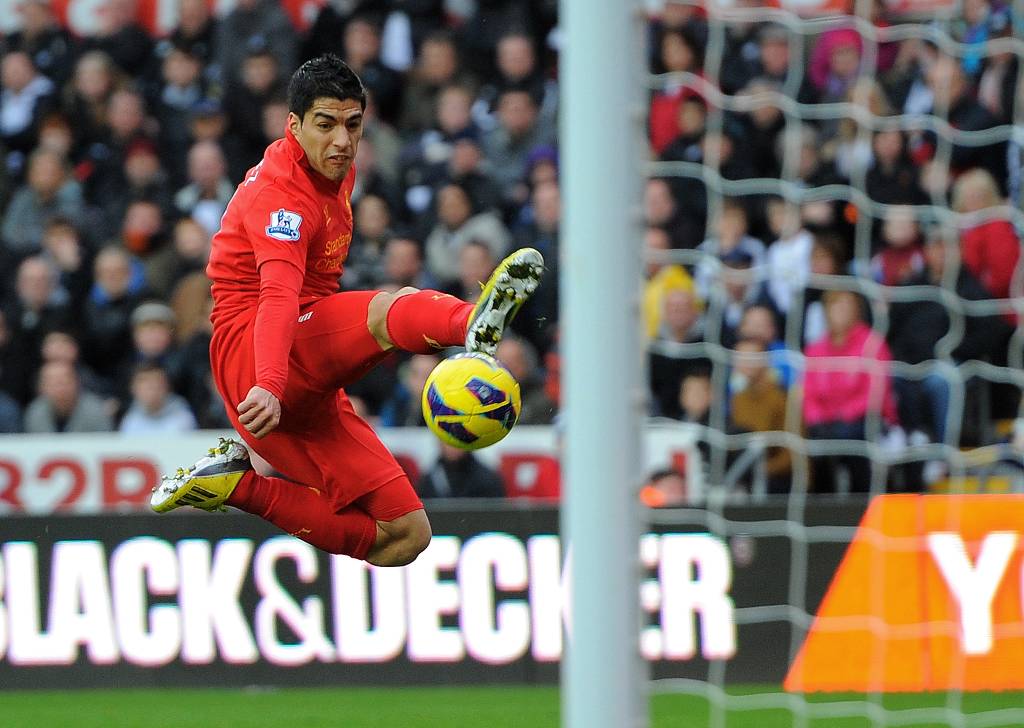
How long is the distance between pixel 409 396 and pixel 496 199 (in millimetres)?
1216

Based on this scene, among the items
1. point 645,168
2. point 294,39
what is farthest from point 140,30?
point 645,168

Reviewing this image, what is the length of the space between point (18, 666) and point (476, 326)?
3.79m

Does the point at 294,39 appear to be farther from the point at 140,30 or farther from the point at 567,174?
the point at 567,174

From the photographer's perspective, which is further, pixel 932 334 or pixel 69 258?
pixel 69 258

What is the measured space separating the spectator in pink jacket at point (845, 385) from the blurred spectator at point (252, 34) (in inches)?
157

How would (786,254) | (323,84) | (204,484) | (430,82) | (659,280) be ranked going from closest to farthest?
1. (323,84)
2. (204,484)
3. (786,254)
4. (659,280)
5. (430,82)

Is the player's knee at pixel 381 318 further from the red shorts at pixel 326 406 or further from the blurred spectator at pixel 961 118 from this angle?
the blurred spectator at pixel 961 118

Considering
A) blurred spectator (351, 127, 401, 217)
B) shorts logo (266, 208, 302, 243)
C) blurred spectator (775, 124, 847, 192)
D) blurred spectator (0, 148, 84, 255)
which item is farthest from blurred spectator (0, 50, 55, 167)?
shorts logo (266, 208, 302, 243)

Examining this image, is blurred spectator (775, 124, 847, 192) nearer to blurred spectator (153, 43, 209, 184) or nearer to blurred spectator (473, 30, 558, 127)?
blurred spectator (473, 30, 558, 127)

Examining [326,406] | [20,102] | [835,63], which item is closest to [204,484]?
[326,406]

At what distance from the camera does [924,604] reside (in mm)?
6758

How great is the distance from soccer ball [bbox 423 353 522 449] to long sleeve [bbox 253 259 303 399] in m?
0.40

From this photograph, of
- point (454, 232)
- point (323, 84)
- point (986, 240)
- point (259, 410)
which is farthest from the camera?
point (454, 232)

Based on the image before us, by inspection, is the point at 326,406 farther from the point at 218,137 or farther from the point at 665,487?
the point at 218,137
